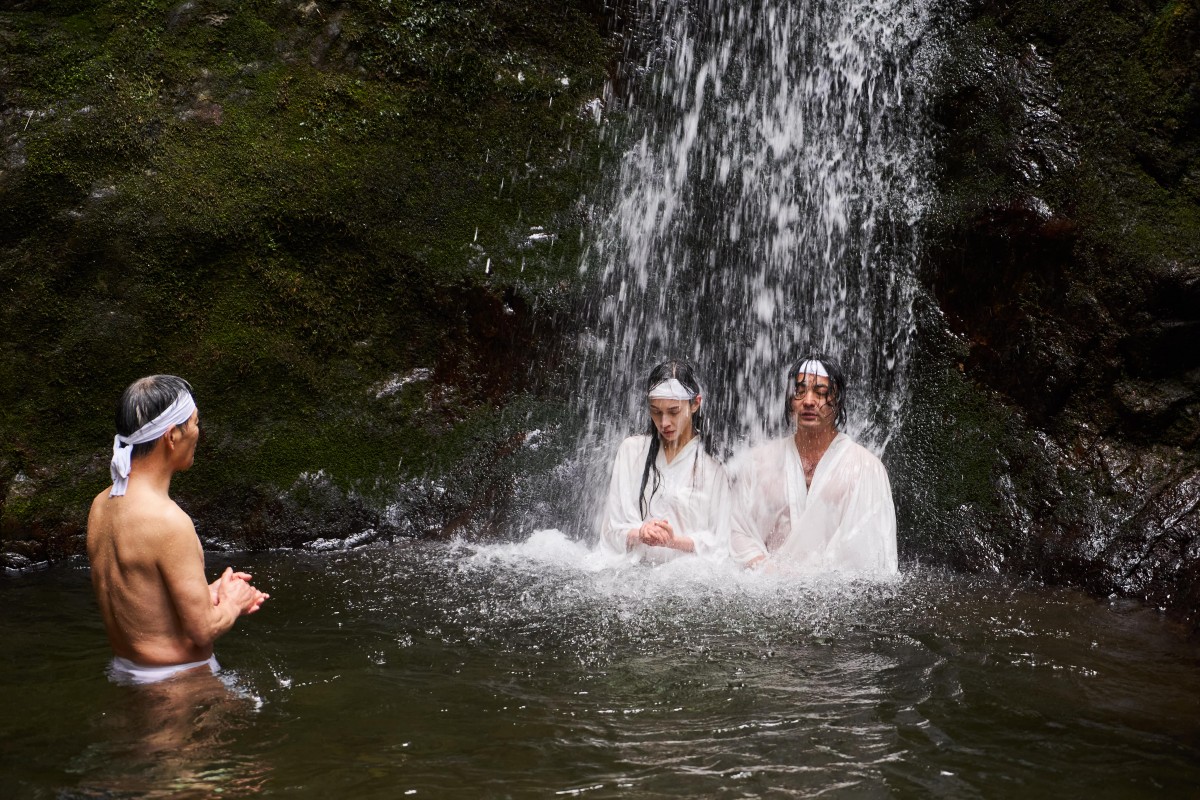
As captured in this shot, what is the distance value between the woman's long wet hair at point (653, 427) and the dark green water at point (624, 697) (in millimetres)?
593

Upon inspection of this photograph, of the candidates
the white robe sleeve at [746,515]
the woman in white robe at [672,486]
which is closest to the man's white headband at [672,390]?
the woman in white robe at [672,486]

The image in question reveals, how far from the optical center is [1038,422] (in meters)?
7.53

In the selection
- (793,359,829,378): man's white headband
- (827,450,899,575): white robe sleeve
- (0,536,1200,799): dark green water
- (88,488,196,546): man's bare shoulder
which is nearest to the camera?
(0,536,1200,799): dark green water

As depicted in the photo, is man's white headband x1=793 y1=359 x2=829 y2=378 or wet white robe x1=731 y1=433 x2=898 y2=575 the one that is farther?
man's white headband x1=793 y1=359 x2=829 y2=378

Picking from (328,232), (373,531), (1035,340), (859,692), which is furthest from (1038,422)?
(328,232)

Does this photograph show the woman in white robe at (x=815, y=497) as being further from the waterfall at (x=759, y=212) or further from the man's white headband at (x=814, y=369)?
the waterfall at (x=759, y=212)

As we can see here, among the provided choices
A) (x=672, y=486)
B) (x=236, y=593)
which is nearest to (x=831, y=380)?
(x=672, y=486)

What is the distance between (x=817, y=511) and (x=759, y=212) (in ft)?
10.8

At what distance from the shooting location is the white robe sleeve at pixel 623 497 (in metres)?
6.61

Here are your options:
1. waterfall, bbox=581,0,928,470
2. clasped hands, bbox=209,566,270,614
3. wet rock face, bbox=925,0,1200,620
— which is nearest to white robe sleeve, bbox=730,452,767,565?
waterfall, bbox=581,0,928,470

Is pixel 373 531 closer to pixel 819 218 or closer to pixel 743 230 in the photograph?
pixel 743 230

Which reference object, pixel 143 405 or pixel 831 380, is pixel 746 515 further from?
pixel 143 405

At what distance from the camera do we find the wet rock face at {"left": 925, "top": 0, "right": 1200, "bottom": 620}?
23.2ft

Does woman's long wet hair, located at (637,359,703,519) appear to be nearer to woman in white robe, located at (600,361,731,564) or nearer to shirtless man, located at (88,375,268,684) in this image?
woman in white robe, located at (600,361,731,564)
